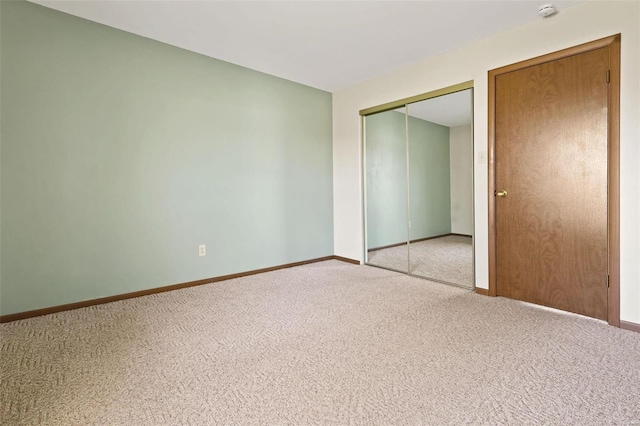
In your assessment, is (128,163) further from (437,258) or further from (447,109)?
(437,258)

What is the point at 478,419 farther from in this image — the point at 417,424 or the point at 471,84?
the point at 471,84

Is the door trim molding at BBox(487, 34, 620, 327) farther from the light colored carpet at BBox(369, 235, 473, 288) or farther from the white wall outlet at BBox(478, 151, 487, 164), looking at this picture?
the light colored carpet at BBox(369, 235, 473, 288)

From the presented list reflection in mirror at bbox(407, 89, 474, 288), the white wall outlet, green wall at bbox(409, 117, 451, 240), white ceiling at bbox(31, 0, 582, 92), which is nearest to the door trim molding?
white ceiling at bbox(31, 0, 582, 92)

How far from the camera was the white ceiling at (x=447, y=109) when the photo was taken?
3.29 metres

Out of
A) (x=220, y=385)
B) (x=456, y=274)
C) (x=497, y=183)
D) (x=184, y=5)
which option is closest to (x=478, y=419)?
(x=220, y=385)

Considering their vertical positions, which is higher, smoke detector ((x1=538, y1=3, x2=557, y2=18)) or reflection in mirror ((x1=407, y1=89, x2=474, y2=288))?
smoke detector ((x1=538, y1=3, x2=557, y2=18))

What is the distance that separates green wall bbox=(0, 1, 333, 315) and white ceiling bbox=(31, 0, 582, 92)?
271 mm

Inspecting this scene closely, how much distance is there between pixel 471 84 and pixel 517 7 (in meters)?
0.71

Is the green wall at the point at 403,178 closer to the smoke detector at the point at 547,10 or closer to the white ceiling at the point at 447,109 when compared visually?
the white ceiling at the point at 447,109

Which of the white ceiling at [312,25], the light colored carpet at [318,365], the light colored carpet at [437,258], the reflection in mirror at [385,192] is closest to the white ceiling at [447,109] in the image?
the reflection in mirror at [385,192]

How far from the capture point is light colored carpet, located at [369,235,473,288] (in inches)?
143

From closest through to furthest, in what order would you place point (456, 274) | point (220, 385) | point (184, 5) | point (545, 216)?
point (220, 385) → point (184, 5) → point (545, 216) → point (456, 274)

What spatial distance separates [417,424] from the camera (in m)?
1.33

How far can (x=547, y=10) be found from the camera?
245 centimetres
